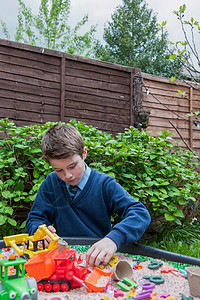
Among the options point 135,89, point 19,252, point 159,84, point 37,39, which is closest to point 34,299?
point 19,252

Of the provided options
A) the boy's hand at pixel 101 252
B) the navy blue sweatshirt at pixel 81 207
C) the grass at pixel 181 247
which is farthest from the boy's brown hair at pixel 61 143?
the grass at pixel 181 247

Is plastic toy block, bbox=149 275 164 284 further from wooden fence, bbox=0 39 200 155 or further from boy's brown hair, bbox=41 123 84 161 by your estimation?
wooden fence, bbox=0 39 200 155

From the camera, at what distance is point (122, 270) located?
102 centimetres

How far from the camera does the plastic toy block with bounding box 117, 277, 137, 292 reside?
0.89 m

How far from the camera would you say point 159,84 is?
196 inches

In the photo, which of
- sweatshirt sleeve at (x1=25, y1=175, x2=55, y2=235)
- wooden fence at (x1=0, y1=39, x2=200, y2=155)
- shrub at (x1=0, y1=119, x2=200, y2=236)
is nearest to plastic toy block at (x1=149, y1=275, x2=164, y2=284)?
sweatshirt sleeve at (x1=25, y1=175, x2=55, y2=235)

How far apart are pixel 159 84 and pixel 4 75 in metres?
2.64

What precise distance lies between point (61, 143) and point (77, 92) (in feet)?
9.72

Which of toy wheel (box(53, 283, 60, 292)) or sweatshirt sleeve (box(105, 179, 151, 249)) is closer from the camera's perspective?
toy wheel (box(53, 283, 60, 292))

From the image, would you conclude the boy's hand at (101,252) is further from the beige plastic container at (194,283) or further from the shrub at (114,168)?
the shrub at (114,168)

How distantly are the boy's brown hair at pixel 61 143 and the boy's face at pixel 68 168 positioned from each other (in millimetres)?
19

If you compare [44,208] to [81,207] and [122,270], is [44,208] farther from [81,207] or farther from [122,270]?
[122,270]

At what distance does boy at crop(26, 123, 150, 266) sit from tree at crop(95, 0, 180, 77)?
14.4m

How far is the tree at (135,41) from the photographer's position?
15.2 m
